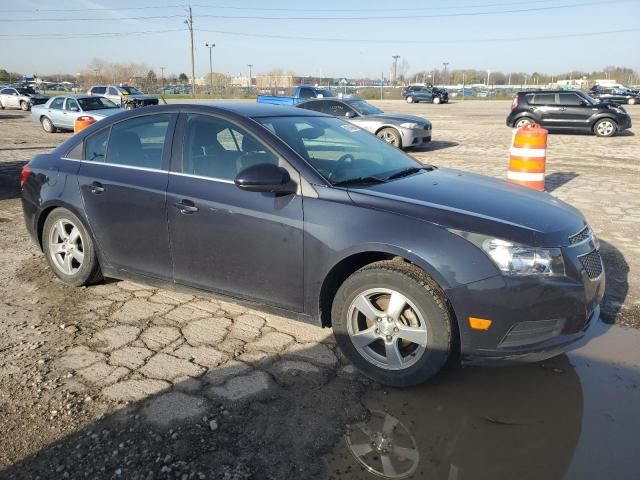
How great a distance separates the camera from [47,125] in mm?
20266

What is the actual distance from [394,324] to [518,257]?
2.56 feet

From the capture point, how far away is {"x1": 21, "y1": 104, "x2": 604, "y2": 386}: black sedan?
2.84 m

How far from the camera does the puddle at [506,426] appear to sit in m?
2.46

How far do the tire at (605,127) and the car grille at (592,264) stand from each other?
17205mm

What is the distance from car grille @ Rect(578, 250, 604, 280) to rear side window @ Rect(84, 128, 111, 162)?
11.8 feet

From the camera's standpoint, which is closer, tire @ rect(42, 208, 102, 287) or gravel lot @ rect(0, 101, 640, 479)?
gravel lot @ rect(0, 101, 640, 479)

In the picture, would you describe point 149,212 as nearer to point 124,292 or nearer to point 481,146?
point 124,292

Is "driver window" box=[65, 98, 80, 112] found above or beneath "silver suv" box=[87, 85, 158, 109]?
beneath

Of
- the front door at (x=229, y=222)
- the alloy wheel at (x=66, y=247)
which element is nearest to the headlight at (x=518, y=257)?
the front door at (x=229, y=222)

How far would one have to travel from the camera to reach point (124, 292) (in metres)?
4.56

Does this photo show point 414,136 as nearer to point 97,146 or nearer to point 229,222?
point 97,146

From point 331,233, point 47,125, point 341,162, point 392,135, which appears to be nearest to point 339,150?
point 341,162

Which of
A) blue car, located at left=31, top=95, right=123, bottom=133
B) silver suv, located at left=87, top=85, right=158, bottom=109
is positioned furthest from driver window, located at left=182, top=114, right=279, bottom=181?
silver suv, located at left=87, top=85, right=158, bottom=109

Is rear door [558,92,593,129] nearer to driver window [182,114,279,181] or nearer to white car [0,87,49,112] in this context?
driver window [182,114,279,181]
